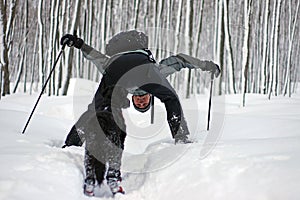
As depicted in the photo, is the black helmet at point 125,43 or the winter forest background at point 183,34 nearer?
the black helmet at point 125,43

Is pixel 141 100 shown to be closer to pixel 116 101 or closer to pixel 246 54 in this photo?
pixel 116 101

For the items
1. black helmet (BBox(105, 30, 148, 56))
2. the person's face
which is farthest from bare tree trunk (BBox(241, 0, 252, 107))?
black helmet (BBox(105, 30, 148, 56))

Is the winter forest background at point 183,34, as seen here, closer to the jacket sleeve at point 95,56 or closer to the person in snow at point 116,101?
the jacket sleeve at point 95,56

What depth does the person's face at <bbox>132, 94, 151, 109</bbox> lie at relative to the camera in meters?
3.57


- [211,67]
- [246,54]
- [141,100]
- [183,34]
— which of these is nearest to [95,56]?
[141,100]

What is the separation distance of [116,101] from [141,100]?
526 millimetres

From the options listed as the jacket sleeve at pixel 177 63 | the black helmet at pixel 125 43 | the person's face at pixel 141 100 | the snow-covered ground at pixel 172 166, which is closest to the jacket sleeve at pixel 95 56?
the black helmet at pixel 125 43

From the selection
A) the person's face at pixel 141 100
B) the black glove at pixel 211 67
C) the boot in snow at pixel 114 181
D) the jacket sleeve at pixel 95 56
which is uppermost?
the jacket sleeve at pixel 95 56

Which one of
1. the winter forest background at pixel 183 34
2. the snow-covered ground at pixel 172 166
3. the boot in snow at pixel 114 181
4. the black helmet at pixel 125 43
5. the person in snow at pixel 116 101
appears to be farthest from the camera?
the winter forest background at pixel 183 34

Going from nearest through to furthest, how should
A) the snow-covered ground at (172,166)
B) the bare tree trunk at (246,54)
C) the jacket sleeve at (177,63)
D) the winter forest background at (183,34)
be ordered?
the snow-covered ground at (172,166) < the jacket sleeve at (177,63) < the bare tree trunk at (246,54) < the winter forest background at (183,34)

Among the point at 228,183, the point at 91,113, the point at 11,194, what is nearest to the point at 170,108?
the point at 91,113

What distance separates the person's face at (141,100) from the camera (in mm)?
3574

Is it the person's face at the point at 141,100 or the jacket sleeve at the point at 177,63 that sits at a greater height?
the jacket sleeve at the point at 177,63

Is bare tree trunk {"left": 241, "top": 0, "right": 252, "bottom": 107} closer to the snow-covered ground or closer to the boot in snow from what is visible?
the snow-covered ground
